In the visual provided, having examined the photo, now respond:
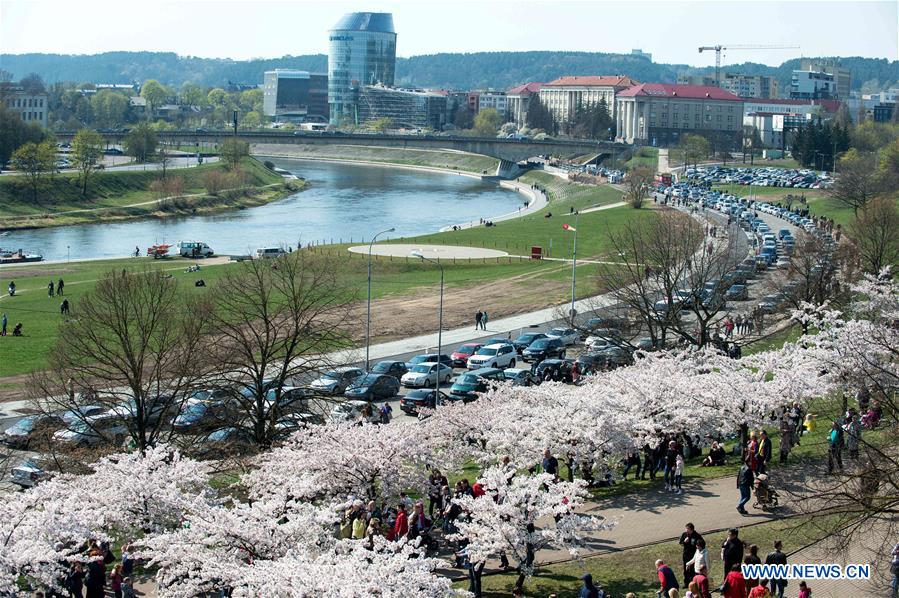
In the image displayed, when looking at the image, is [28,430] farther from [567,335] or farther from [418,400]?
[567,335]

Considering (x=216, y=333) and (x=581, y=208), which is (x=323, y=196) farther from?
(x=216, y=333)

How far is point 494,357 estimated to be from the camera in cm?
4656

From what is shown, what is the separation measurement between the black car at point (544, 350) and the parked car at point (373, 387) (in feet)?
25.6

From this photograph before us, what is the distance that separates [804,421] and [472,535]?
13.0 meters

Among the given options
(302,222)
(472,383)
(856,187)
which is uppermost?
(856,187)

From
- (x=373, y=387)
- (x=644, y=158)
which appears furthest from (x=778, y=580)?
(x=644, y=158)

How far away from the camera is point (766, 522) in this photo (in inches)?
910

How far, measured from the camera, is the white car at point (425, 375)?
143 ft

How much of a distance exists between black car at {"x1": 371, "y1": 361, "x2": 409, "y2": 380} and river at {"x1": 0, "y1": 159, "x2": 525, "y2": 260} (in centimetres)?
3944

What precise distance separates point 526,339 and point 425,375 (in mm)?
8475

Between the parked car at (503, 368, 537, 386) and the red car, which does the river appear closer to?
the red car

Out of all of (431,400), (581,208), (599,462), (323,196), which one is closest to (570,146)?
(323,196)

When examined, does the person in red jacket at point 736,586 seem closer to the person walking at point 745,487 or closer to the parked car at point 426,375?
the person walking at point 745,487

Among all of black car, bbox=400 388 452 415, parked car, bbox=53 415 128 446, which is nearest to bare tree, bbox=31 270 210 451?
parked car, bbox=53 415 128 446
